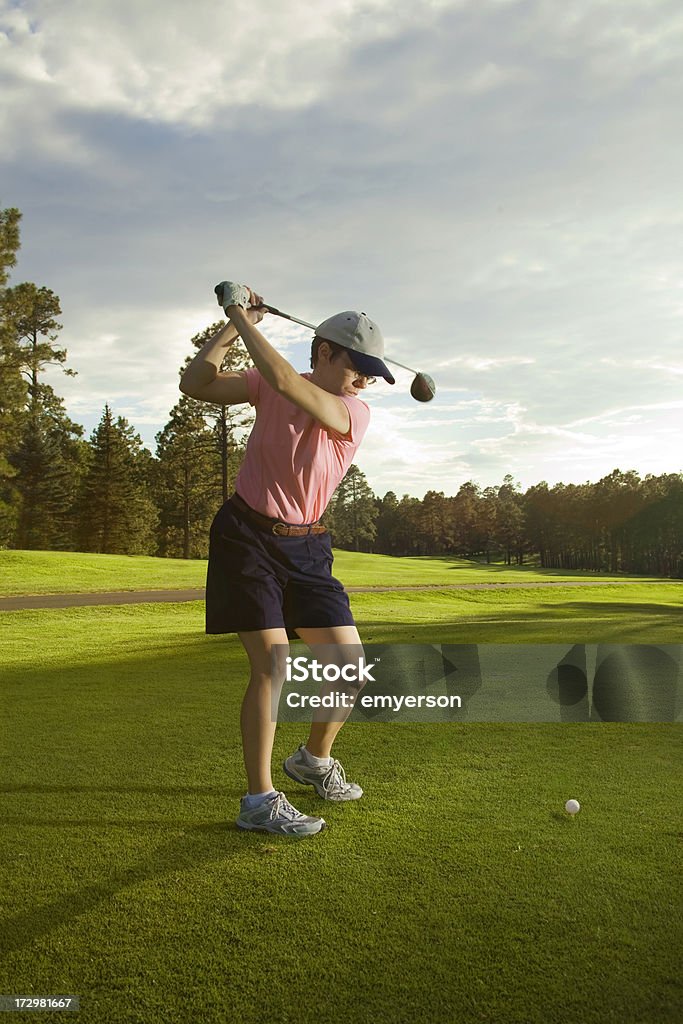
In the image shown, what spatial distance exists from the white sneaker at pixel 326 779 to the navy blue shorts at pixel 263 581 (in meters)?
0.68

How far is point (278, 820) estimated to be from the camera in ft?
11.1

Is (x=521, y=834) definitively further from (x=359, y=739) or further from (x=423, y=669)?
(x=423, y=669)

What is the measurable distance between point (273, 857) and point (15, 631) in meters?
11.3

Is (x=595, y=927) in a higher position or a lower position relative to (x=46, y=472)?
lower

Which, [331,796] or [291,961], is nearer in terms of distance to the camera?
[291,961]

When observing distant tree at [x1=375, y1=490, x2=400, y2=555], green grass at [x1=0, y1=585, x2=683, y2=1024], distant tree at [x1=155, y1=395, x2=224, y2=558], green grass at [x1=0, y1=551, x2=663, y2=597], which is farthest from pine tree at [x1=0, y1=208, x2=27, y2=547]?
distant tree at [x1=375, y1=490, x2=400, y2=555]

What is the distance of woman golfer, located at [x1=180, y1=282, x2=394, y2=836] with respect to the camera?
3588 millimetres

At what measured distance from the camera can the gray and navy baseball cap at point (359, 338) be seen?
3814mm

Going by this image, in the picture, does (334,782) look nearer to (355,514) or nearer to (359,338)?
(359,338)

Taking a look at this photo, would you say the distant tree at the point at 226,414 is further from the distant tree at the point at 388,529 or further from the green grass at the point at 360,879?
the distant tree at the point at 388,529

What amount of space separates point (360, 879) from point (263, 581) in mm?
1289

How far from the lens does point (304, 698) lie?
21.7ft

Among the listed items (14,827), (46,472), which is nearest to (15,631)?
(14,827)

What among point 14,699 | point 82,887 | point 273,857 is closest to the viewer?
point 82,887
